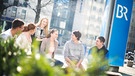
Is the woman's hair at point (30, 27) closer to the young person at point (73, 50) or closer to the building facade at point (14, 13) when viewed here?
the young person at point (73, 50)

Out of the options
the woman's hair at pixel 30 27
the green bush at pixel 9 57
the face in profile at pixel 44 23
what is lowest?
the green bush at pixel 9 57

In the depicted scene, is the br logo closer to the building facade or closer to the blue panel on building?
the blue panel on building

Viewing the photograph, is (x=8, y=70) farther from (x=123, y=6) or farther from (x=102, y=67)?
(x=123, y=6)

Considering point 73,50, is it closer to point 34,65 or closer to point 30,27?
point 30,27

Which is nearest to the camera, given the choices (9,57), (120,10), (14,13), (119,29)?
(9,57)

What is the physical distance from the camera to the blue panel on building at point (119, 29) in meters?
10.5

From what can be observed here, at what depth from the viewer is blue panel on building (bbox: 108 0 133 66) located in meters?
10.5

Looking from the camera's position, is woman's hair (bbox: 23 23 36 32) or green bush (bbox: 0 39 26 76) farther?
woman's hair (bbox: 23 23 36 32)

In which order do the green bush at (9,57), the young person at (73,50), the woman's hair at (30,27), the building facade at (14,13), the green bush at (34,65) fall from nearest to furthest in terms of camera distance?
the green bush at (34,65) < the green bush at (9,57) < the woman's hair at (30,27) < the young person at (73,50) < the building facade at (14,13)

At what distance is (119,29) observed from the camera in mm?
10625

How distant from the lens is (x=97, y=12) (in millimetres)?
75000

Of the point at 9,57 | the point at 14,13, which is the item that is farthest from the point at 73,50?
the point at 14,13

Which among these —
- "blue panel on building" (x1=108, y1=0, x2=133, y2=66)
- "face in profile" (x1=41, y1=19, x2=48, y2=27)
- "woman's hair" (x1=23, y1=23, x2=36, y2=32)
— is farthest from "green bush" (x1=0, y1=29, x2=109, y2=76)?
"blue panel on building" (x1=108, y1=0, x2=133, y2=66)

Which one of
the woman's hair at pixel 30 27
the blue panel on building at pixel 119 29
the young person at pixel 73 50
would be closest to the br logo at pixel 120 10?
the blue panel on building at pixel 119 29
